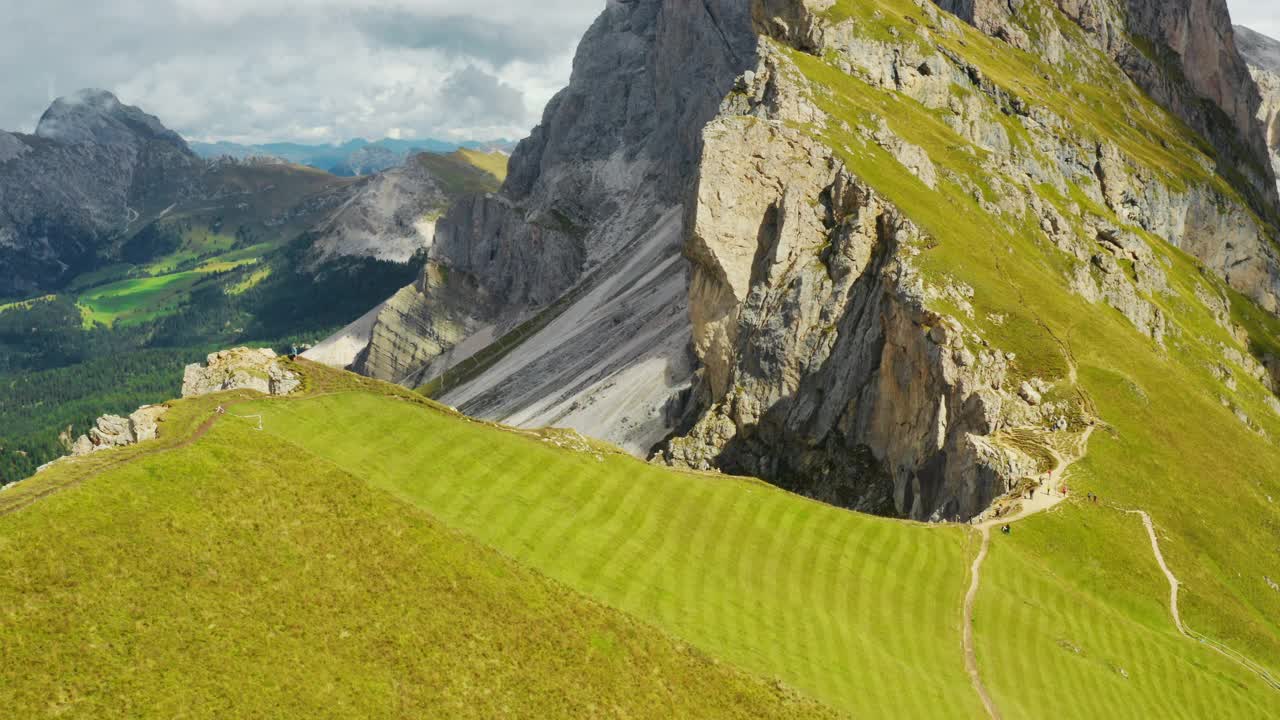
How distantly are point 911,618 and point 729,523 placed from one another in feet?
31.2

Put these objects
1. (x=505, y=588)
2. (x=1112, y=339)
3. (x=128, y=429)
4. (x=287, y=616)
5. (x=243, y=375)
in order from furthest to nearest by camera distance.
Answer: (x=1112, y=339) < (x=243, y=375) < (x=128, y=429) < (x=505, y=588) < (x=287, y=616)

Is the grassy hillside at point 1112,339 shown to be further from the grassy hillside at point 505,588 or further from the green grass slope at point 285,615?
the green grass slope at point 285,615

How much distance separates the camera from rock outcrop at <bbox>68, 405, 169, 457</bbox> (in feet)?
120

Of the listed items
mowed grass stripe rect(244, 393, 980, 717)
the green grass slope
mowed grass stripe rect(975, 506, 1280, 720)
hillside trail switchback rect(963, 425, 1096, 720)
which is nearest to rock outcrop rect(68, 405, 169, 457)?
mowed grass stripe rect(244, 393, 980, 717)

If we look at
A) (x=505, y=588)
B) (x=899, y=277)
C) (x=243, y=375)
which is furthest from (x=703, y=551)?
(x=899, y=277)

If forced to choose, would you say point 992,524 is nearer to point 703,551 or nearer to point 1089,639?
point 1089,639

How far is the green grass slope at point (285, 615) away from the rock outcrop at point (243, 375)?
12.8 meters

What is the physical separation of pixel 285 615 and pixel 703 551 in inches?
747

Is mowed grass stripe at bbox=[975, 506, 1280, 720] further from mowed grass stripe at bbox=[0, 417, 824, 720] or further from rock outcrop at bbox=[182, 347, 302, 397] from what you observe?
rock outcrop at bbox=[182, 347, 302, 397]

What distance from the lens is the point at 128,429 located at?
1522 inches

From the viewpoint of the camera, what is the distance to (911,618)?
39750 millimetres

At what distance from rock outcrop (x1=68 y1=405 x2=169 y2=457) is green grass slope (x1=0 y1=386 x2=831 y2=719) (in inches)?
193

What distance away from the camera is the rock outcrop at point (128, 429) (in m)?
36.5

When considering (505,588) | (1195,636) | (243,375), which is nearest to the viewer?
(505,588)
